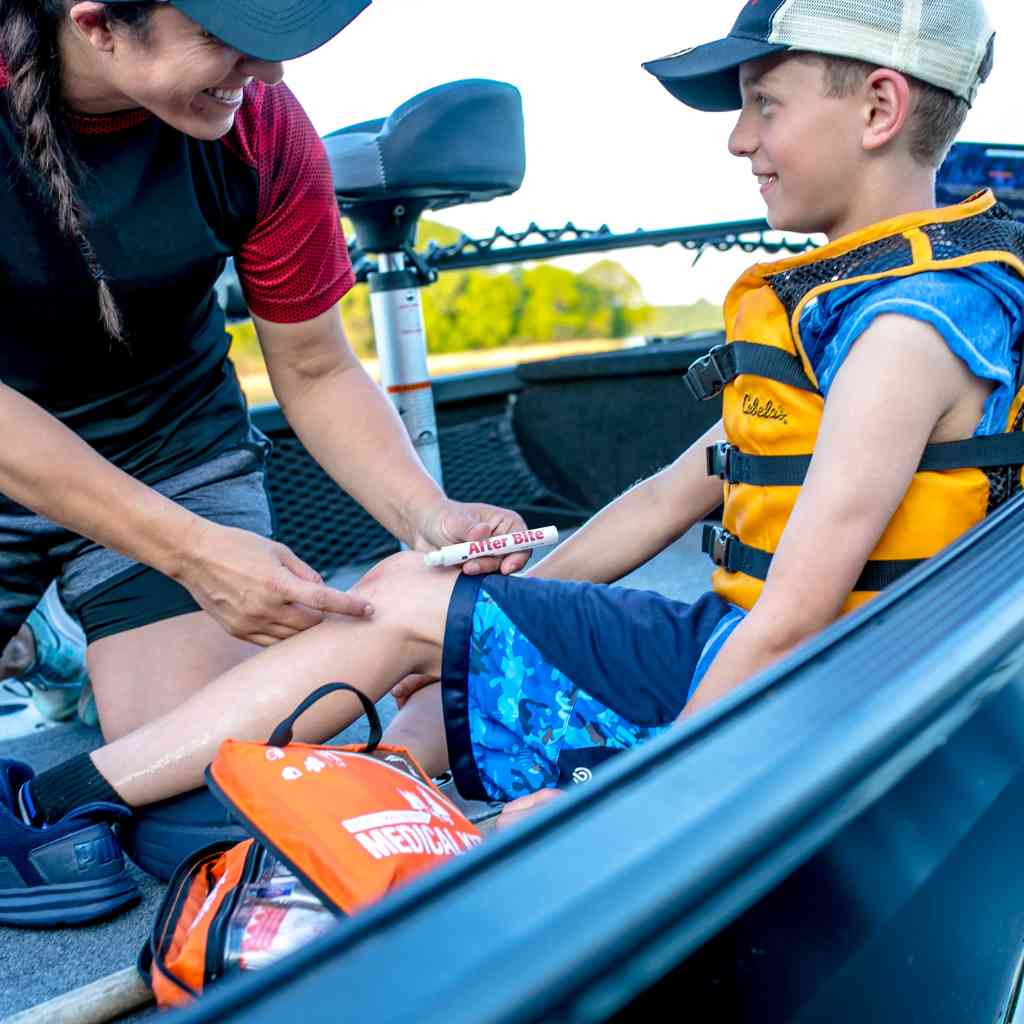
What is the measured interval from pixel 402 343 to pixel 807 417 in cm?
127

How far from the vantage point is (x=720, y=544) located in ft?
4.53

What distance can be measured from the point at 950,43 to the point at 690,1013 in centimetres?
103

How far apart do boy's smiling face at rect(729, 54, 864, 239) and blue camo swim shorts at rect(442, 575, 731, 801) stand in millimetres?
440

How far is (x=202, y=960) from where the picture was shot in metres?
1.00

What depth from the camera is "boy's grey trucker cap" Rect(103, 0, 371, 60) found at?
1150 mm

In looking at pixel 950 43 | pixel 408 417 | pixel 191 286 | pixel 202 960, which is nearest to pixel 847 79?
pixel 950 43

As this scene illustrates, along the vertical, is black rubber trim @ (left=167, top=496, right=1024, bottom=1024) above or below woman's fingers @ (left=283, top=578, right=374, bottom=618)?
above

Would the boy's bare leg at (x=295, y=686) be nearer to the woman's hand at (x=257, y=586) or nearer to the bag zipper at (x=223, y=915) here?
the woman's hand at (x=257, y=586)

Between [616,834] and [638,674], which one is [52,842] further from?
[616,834]

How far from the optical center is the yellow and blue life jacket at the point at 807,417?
1.13 m

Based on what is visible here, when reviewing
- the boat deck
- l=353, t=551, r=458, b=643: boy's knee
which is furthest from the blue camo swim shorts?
the boat deck

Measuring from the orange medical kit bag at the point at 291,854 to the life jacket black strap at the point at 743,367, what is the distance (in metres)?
0.53

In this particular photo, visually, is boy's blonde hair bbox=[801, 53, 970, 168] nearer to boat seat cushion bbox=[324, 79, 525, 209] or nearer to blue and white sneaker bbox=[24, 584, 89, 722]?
boat seat cushion bbox=[324, 79, 525, 209]

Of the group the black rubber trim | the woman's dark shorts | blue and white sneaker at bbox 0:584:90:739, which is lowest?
blue and white sneaker at bbox 0:584:90:739
